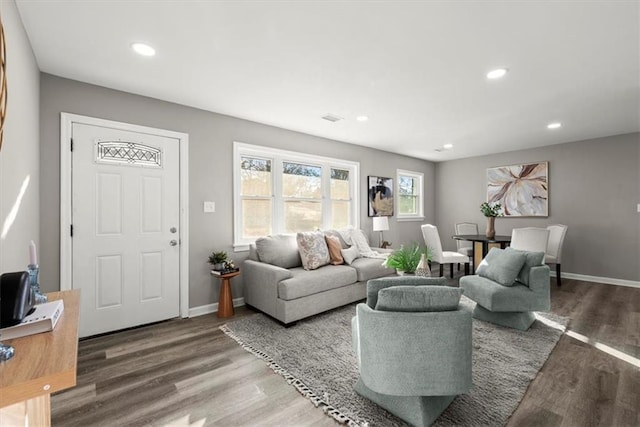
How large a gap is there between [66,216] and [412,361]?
311cm

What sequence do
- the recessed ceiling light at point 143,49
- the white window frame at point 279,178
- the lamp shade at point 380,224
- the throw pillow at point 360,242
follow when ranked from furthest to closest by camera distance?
1. the lamp shade at point 380,224
2. the throw pillow at point 360,242
3. the white window frame at point 279,178
4. the recessed ceiling light at point 143,49

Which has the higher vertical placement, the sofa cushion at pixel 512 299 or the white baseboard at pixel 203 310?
the sofa cushion at pixel 512 299

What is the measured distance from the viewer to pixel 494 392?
198 cm

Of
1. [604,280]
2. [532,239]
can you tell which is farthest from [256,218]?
[604,280]

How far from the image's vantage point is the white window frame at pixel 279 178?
3809 millimetres

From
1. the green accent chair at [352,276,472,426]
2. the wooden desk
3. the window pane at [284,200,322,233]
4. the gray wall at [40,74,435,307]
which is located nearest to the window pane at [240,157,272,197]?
the gray wall at [40,74,435,307]

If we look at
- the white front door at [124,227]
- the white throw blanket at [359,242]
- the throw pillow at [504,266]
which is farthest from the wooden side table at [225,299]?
the throw pillow at [504,266]

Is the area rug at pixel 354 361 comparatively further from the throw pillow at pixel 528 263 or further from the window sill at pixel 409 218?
the window sill at pixel 409 218

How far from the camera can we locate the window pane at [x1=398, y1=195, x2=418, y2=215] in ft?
21.1

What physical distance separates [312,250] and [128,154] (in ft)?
7.46

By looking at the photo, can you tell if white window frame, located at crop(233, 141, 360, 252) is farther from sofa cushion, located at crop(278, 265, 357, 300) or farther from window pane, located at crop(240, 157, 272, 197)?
sofa cushion, located at crop(278, 265, 357, 300)

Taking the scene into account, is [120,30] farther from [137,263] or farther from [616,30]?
[616,30]

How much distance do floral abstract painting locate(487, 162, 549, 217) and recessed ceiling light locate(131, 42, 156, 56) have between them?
244 inches

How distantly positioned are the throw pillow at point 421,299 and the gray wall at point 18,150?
6.62ft
